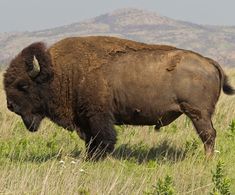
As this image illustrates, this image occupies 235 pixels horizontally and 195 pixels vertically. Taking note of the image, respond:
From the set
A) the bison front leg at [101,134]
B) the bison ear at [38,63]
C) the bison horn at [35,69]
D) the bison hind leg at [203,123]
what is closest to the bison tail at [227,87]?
the bison hind leg at [203,123]

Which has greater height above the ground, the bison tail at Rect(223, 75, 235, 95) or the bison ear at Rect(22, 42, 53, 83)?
the bison ear at Rect(22, 42, 53, 83)

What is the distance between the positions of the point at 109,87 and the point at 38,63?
41.8 inches

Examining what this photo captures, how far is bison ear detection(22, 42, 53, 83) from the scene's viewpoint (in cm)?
757

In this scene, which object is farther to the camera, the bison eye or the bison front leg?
the bison eye

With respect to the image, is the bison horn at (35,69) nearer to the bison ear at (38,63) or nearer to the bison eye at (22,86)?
the bison ear at (38,63)

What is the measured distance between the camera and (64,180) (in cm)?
538

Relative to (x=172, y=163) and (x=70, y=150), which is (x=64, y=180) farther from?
(x=70, y=150)

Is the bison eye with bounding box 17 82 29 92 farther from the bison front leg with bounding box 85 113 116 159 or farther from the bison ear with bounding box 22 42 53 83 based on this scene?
the bison front leg with bounding box 85 113 116 159

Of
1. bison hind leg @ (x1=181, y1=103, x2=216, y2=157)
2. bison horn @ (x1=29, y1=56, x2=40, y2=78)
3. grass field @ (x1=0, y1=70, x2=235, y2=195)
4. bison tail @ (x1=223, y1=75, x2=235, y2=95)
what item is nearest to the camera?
grass field @ (x1=0, y1=70, x2=235, y2=195)

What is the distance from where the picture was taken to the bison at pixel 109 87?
7402 millimetres

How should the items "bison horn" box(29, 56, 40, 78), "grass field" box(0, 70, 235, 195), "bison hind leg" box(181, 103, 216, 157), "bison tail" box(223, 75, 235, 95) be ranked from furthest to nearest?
"bison tail" box(223, 75, 235, 95)
"bison horn" box(29, 56, 40, 78)
"bison hind leg" box(181, 103, 216, 157)
"grass field" box(0, 70, 235, 195)

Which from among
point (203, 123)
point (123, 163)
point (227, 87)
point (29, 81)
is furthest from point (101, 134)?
point (227, 87)

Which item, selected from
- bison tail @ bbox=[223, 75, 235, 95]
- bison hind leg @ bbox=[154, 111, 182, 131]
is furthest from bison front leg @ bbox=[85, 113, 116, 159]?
bison tail @ bbox=[223, 75, 235, 95]

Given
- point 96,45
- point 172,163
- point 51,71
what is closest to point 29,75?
point 51,71
